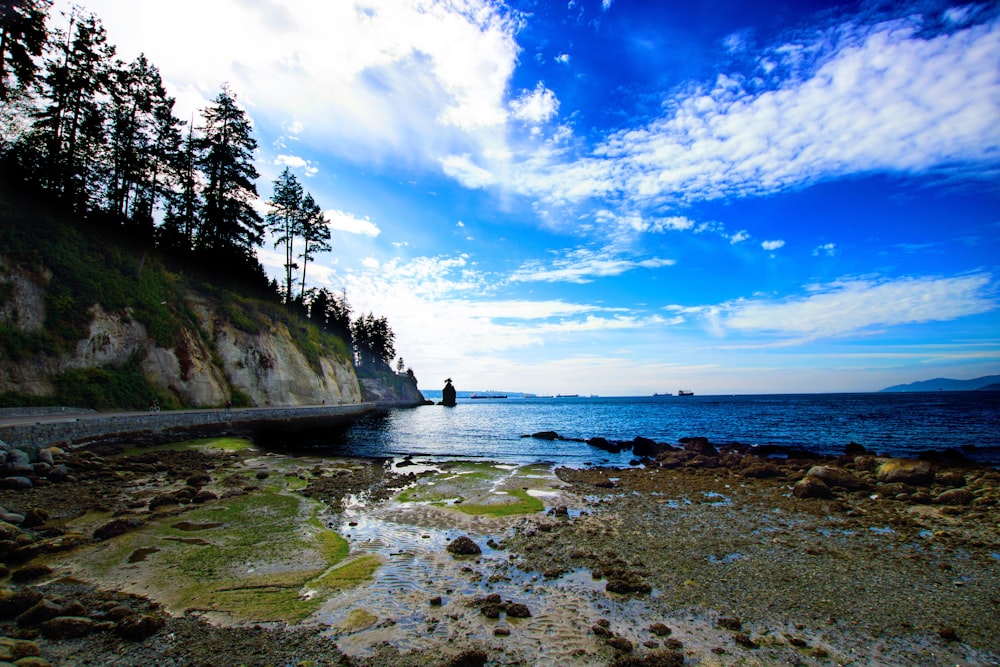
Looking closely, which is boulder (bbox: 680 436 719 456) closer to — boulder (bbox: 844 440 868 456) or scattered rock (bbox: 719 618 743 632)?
boulder (bbox: 844 440 868 456)

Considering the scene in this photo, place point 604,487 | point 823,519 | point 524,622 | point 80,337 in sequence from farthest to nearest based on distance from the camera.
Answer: point 80,337 < point 604,487 < point 823,519 < point 524,622

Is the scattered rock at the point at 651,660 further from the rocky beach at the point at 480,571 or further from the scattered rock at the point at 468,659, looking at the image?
the scattered rock at the point at 468,659

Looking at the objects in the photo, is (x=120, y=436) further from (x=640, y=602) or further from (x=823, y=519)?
(x=823, y=519)

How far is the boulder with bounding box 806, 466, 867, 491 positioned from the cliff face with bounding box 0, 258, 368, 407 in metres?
44.8

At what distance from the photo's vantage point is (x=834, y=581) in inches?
410

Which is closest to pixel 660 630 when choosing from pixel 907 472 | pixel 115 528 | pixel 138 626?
pixel 138 626

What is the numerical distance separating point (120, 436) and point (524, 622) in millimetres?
28544

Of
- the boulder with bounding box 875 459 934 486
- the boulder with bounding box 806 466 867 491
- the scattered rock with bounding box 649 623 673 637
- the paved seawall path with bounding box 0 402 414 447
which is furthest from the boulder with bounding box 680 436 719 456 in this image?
the paved seawall path with bounding box 0 402 414 447

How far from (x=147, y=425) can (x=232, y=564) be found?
78.6 ft

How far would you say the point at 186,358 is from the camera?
37.2m

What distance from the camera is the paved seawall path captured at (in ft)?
66.2

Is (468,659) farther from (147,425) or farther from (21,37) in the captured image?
(21,37)

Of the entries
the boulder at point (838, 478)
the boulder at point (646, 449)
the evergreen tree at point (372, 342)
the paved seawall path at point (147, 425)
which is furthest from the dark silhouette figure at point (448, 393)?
the boulder at point (838, 478)

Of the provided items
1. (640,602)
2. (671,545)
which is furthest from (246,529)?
(671,545)
